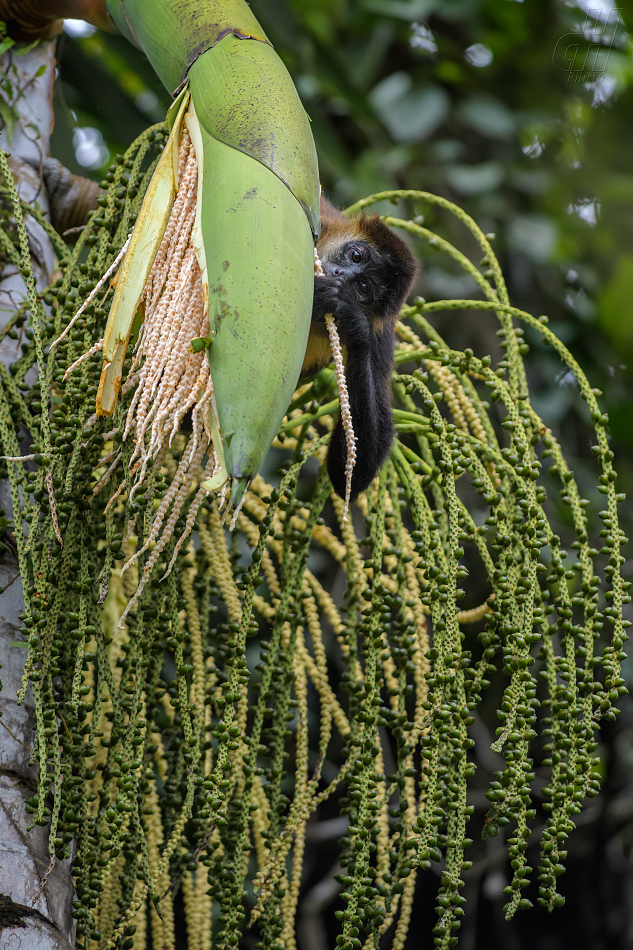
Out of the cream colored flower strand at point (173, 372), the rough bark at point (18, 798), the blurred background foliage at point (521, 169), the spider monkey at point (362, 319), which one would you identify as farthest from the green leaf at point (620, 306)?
Answer: the cream colored flower strand at point (173, 372)

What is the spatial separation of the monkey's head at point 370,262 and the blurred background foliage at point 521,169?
0.88 metres

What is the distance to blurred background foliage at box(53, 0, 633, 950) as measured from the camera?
90.0 inches

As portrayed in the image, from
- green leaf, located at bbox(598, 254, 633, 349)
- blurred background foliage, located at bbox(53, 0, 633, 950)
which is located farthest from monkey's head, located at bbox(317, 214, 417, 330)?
green leaf, located at bbox(598, 254, 633, 349)

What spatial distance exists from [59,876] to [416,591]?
0.56m

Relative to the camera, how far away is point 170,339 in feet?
2.61

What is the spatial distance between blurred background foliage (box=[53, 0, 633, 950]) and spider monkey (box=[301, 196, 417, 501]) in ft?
2.98

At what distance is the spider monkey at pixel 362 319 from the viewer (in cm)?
109

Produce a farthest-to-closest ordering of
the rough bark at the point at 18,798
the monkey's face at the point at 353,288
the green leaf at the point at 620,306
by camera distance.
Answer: the green leaf at the point at 620,306
the monkey's face at the point at 353,288
the rough bark at the point at 18,798

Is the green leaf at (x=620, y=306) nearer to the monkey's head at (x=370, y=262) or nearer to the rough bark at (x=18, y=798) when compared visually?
the monkey's head at (x=370, y=262)

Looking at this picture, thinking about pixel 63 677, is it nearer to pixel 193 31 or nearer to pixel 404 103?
pixel 193 31

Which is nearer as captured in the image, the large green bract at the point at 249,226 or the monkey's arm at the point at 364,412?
the large green bract at the point at 249,226

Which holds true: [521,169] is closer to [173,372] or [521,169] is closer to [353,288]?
[353,288]

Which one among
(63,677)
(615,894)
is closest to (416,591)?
(63,677)

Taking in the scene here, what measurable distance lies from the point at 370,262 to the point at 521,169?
6.10ft
